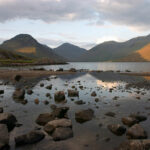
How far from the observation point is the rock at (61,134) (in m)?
15.2

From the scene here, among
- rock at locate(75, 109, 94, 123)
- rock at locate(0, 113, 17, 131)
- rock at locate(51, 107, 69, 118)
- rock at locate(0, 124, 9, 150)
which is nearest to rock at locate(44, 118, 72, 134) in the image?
rock at locate(75, 109, 94, 123)

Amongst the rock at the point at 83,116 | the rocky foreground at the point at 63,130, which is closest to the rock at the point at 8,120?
the rocky foreground at the point at 63,130

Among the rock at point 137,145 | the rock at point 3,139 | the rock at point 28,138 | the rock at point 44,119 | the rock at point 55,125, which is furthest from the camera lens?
the rock at point 44,119

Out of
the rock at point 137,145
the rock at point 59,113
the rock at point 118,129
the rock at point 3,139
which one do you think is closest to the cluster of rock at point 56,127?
the rock at point 59,113

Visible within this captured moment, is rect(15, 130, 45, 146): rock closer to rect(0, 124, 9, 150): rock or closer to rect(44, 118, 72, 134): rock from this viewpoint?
rect(0, 124, 9, 150): rock

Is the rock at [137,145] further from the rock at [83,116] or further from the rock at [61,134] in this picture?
the rock at [83,116]

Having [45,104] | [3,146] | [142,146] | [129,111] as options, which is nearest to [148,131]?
[142,146]

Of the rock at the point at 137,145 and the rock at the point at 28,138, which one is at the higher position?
the rock at the point at 137,145

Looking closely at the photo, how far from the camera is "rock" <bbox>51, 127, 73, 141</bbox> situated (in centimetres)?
1518

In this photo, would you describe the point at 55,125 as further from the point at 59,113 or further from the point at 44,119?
the point at 59,113

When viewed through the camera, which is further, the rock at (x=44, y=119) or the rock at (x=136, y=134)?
the rock at (x=44, y=119)

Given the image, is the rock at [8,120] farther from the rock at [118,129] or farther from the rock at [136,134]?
the rock at [136,134]

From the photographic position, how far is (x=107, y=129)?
17266 millimetres

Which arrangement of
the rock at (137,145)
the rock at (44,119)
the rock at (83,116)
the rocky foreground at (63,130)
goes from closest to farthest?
the rock at (137,145)
the rocky foreground at (63,130)
the rock at (44,119)
the rock at (83,116)
